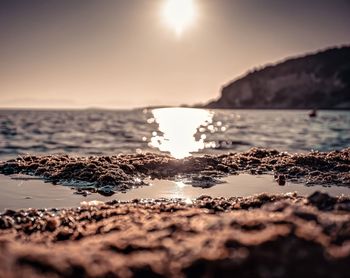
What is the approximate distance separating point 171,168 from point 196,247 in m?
11.7

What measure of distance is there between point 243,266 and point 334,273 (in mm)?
963

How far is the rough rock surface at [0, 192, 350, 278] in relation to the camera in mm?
4582

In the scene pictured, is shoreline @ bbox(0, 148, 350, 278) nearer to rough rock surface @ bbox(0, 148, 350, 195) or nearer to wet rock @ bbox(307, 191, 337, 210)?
wet rock @ bbox(307, 191, 337, 210)

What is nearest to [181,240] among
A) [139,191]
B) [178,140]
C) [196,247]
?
[196,247]

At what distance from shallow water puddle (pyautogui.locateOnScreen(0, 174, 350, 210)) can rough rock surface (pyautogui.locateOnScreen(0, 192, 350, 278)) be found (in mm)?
3353

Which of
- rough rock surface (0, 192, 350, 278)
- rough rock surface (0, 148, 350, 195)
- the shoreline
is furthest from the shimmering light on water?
rough rock surface (0, 192, 350, 278)

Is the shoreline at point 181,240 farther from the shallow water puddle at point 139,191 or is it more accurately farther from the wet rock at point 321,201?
the shallow water puddle at point 139,191

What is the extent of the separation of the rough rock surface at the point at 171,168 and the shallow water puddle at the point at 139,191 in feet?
2.02

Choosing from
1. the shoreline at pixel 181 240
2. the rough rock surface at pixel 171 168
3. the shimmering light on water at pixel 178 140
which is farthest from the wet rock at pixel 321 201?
the shimmering light on water at pixel 178 140

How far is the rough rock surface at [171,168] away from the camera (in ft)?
46.5

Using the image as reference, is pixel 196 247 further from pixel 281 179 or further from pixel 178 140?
pixel 178 140

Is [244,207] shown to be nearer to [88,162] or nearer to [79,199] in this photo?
[79,199]

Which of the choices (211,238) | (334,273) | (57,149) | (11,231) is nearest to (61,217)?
(11,231)

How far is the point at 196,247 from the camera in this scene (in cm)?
520
